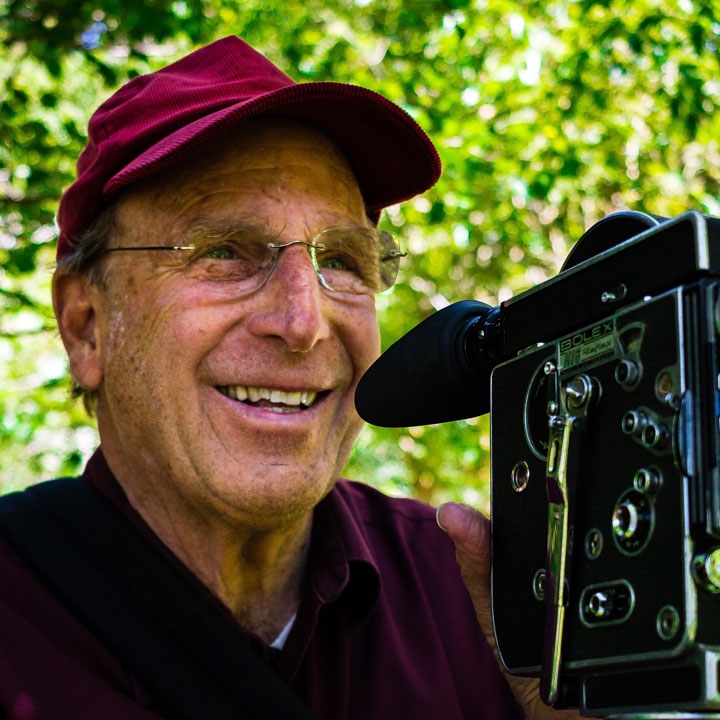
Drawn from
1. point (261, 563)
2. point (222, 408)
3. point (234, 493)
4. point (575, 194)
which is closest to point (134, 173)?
point (222, 408)

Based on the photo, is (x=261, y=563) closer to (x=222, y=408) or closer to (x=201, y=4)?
(x=222, y=408)

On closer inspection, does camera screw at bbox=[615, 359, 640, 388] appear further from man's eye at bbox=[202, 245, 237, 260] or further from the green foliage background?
the green foliage background

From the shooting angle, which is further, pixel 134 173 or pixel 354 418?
pixel 354 418

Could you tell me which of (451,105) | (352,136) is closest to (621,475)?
(352,136)

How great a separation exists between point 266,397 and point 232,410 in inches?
3.3

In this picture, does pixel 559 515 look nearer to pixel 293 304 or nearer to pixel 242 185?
pixel 293 304

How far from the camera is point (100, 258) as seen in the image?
7.43ft

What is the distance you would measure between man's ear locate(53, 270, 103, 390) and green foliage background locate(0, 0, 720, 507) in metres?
1.31

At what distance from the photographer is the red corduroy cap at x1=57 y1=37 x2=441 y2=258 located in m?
2.08

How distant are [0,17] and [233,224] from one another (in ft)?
9.42

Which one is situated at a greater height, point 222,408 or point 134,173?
point 134,173

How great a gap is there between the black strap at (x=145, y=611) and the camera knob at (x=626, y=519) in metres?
0.91

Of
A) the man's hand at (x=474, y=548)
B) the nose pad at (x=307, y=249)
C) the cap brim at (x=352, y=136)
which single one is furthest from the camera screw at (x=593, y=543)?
→ the cap brim at (x=352, y=136)

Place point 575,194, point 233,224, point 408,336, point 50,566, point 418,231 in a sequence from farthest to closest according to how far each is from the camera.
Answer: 1. point 418,231
2. point 575,194
3. point 233,224
4. point 50,566
5. point 408,336
